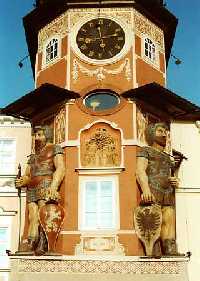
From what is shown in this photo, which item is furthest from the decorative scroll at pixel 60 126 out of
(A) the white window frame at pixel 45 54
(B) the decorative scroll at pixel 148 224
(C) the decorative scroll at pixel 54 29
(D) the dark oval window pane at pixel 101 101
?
(B) the decorative scroll at pixel 148 224

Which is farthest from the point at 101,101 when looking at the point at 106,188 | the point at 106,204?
the point at 106,204

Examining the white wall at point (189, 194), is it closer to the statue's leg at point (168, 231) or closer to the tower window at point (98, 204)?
the statue's leg at point (168, 231)

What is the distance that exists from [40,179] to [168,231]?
507 centimetres

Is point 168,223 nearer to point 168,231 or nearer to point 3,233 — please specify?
point 168,231

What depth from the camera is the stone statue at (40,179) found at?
879 inches

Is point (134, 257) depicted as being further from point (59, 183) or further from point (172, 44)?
point (172, 44)

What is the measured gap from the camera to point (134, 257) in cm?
2133

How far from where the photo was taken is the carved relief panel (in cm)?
2312

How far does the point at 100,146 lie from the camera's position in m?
23.5

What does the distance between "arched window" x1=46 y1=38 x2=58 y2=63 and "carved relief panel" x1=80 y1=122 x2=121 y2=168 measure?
4206 mm

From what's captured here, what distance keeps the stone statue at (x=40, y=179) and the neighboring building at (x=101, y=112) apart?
1.26ft

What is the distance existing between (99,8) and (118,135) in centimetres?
601

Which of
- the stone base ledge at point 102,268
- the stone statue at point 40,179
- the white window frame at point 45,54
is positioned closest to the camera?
the stone base ledge at point 102,268

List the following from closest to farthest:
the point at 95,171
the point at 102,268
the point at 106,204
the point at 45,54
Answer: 1. the point at 102,268
2. the point at 106,204
3. the point at 95,171
4. the point at 45,54
